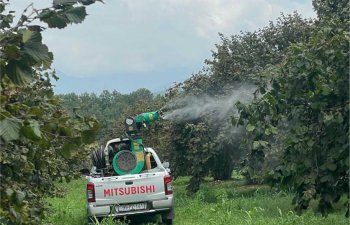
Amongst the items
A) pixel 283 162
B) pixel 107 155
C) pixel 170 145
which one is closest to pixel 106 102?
pixel 170 145

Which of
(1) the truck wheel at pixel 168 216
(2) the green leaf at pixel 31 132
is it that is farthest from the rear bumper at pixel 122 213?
(2) the green leaf at pixel 31 132

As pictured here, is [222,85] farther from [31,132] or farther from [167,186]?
[31,132]

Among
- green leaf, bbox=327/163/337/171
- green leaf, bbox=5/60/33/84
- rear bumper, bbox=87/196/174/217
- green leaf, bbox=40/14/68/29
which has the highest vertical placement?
green leaf, bbox=40/14/68/29

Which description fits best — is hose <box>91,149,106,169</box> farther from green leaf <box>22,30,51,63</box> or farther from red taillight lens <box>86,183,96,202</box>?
green leaf <box>22,30,51,63</box>

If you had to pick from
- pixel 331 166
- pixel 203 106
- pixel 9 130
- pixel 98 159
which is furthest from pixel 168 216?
pixel 9 130

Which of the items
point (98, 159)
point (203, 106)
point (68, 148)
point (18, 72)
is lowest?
point (68, 148)

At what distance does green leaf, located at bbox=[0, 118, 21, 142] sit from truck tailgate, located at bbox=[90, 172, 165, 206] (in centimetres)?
920

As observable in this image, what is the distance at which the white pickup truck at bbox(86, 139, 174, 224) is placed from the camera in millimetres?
11188

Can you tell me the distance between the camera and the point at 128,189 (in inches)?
442

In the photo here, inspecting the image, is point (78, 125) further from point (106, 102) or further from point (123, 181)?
point (106, 102)

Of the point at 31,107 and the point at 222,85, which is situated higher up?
the point at 222,85

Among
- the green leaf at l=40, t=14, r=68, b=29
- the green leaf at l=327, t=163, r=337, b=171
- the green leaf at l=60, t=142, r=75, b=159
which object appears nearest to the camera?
the green leaf at l=40, t=14, r=68, b=29

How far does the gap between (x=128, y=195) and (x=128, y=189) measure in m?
0.11

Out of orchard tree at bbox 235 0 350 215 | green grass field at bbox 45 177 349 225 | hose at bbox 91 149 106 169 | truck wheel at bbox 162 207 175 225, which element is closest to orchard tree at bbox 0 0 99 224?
orchard tree at bbox 235 0 350 215
